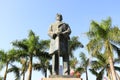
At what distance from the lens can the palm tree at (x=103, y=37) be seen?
878 inches

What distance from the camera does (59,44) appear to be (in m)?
8.20

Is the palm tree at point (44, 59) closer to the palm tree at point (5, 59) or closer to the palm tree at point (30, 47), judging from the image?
the palm tree at point (30, 47)

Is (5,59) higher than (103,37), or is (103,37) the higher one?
(103,37)

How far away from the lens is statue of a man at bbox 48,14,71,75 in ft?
26.5

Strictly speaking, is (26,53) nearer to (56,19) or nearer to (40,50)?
(40,50)

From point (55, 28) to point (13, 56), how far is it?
62.1 feet

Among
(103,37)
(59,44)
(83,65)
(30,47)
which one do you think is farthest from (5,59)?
(59,44)

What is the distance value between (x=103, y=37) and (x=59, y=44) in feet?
51.1

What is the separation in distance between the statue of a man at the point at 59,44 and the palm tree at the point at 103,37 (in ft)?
46.8

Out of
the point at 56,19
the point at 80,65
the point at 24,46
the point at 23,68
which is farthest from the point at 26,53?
the point at 56,19

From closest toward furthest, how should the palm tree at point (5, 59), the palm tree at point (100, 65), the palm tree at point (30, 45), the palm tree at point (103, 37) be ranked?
the palm tree at point (103, 37) → the palm tree at point (30, 45) → the palm tree at point (5, 59) → the palm tree at point (100, 65)

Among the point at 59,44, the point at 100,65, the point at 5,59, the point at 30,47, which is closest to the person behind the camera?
the point at 59,44

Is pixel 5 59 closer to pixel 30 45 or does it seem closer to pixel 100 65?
pixel 30 45

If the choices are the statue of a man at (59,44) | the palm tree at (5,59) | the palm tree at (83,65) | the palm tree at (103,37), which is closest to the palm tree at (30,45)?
the palm tree at (5,59)
